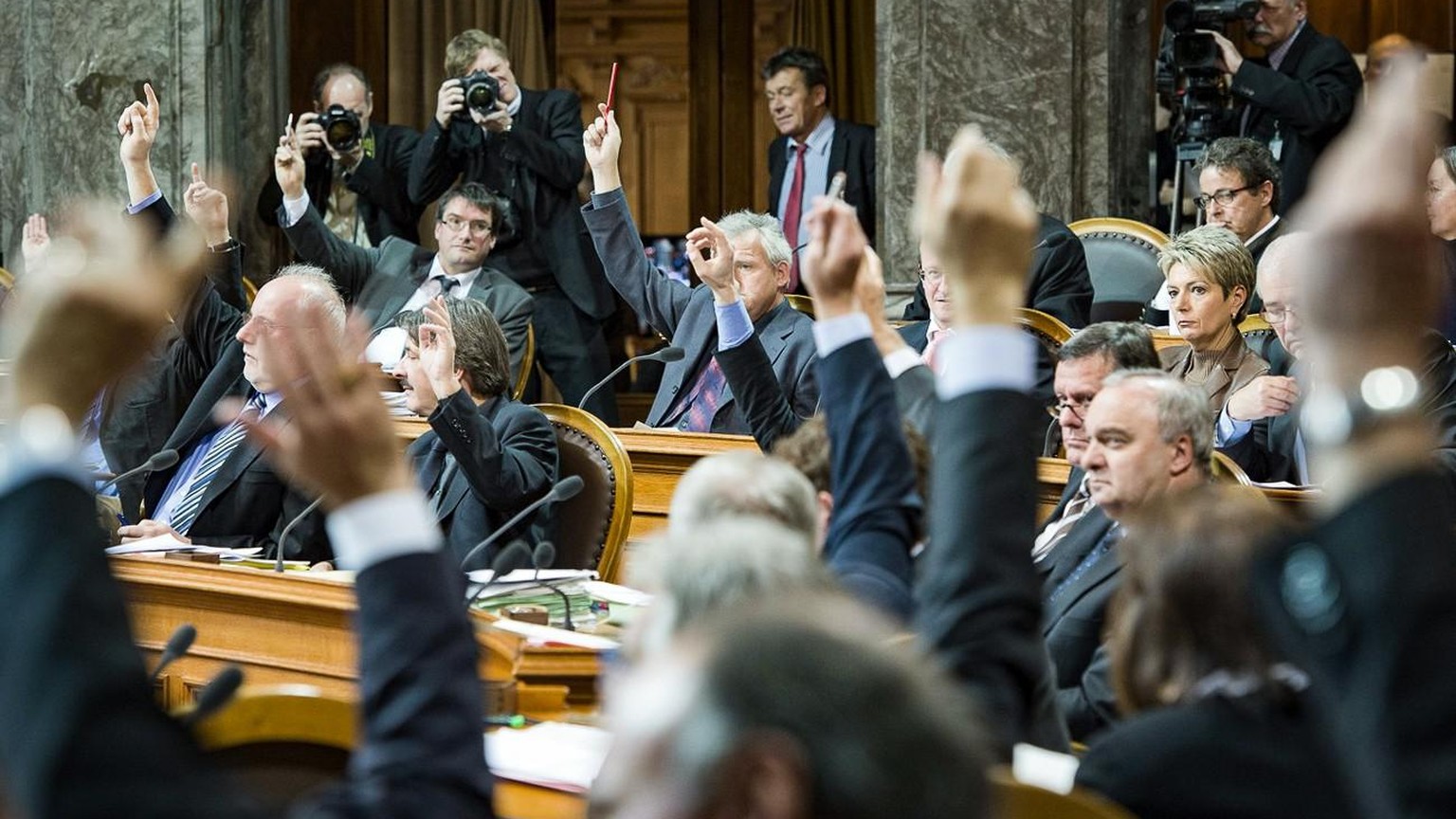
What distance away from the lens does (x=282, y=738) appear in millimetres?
2199

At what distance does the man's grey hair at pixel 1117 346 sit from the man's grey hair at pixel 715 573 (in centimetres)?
232

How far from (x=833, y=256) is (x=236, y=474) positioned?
294cm

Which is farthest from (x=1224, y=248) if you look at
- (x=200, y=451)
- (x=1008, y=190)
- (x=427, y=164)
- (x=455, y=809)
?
(x=455, y=809)

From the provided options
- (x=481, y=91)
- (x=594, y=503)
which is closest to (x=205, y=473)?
(x=594, y=503)

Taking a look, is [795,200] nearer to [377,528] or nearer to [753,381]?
[753,381]

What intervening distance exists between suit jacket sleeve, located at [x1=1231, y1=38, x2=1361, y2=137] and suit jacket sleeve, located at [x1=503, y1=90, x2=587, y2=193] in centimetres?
212

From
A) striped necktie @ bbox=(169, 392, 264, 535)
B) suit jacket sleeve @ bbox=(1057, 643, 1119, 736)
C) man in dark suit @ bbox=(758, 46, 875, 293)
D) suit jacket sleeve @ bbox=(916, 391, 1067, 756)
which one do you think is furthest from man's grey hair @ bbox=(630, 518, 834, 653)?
man in dark suit @ bbox=(758, 46, 875, 293)

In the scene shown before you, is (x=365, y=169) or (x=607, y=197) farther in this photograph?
(x=365, y=169)

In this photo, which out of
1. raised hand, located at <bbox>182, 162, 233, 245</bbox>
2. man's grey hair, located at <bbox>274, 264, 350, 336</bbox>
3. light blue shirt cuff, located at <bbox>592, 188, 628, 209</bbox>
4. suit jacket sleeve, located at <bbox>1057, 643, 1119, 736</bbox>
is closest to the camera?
suit jacket sleeve, located at <bbox>1057, 643, 1119, 736</bbox>

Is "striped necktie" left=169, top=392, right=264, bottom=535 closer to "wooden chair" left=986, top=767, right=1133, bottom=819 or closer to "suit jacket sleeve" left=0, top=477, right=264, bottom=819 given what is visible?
"wooden chair" left=986, top=767, right=1133, bottom=819

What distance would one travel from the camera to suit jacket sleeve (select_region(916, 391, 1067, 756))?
62.1 inches

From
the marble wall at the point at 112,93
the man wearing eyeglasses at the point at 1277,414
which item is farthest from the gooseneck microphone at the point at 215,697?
the marble wall at the point at 112,93

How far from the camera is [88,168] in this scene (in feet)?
23.9

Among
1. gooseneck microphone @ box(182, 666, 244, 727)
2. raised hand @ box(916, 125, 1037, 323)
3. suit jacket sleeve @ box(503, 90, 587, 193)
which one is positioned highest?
suit jacket sleeve @ box(503, 90, 587, 193)
